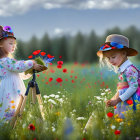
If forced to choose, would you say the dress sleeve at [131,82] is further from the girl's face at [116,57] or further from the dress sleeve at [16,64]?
the dress sleeve at [16,64]

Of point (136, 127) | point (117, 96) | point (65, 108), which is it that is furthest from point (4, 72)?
point (136, 127)

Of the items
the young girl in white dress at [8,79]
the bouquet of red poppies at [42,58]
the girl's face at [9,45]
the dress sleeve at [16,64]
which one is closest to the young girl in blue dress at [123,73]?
the bouquet of red poppies at [42,58]

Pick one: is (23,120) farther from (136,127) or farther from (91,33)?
(91,33)

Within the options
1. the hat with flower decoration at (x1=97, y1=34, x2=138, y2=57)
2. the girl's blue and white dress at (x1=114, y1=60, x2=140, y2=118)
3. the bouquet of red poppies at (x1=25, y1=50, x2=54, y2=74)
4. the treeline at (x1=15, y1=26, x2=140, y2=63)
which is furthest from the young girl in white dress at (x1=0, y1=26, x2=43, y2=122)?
the treeline at (x1=15, y1=26, x2=140, y2=63)

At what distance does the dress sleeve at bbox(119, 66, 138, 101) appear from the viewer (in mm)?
3170

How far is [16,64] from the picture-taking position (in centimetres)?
372

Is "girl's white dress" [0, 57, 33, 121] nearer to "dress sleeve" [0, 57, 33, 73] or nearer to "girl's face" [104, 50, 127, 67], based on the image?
"dress sleeve" [0, 57, 33, 73]

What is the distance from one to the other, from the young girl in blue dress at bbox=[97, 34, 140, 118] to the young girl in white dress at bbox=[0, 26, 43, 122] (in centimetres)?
142

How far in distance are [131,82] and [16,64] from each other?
1723 millimetres

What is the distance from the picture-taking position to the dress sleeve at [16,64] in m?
3.64

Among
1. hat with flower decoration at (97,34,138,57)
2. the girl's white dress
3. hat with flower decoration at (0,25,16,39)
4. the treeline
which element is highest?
hat with flower decoration at (0,25,16,39)

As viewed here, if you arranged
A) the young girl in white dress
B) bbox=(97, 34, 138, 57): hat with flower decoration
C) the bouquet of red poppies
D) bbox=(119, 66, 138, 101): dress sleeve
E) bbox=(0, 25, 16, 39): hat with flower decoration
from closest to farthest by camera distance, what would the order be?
1. bbox=(119, 66, 138, 101): dress sleeve
2. bbox=(97, 34, 138, 57): hat with flower decoration
3. the bouquet of red poppies
4. the young girl in white dress
5. bbox=(0, 25, 16, 39): hat with flower decoration

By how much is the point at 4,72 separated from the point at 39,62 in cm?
64

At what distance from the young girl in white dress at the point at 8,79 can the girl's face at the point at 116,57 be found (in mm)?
1400
